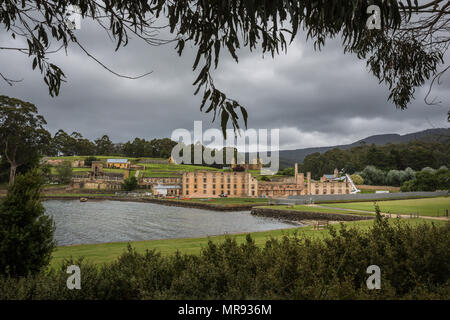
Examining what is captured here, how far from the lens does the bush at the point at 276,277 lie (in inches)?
104

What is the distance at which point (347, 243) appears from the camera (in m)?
4.25

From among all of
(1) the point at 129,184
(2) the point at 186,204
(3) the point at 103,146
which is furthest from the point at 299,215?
(3) the point at 103,146

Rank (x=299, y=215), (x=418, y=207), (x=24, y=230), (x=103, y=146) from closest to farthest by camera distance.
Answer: (x=24, y=230)
(x=418, y=207)
(x=299, y=215)
(x=103, y=146)

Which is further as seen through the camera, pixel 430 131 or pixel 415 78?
pixel 415 78

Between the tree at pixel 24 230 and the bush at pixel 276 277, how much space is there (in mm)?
796

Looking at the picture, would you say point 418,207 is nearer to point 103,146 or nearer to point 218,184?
point 218,184

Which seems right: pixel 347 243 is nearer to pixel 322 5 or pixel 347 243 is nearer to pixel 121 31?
pixel 322 5

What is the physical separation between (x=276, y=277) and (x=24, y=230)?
4158 mm

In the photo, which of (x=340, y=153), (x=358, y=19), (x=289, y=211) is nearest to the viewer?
(x=358, y=19)

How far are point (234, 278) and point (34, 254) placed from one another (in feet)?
11.8

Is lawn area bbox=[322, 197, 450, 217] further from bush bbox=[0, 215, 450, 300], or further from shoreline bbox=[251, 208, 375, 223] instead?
bush bbox=[0, 215, 450, 300]

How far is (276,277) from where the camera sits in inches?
121

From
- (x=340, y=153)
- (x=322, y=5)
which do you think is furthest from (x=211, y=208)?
(x=340, y=153)
